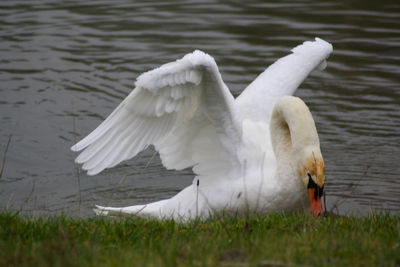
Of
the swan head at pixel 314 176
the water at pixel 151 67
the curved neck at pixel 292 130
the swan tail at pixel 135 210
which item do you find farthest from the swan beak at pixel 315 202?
the swan tail at pixel 135 210

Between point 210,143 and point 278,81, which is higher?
point 278,81

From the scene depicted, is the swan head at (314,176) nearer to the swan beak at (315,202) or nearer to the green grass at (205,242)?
the swan beak at (315,202)

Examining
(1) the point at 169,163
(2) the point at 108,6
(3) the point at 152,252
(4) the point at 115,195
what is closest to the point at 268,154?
(1) the point at 169,163

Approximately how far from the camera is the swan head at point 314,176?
618 centimetres

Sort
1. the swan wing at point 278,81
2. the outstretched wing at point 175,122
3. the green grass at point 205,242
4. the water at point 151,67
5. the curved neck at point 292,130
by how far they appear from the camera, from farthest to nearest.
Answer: the water at point 151,67, the swan wing at point 278,81, the curved neck at point 292,130, the outstretched wing at point 175,122, the green grass at point 205,242

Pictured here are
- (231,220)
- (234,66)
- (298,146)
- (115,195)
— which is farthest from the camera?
(234,66)

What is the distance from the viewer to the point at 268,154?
23.2 ft

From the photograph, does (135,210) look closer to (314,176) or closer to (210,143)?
(210,143)

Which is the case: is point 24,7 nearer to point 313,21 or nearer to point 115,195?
point 313,21

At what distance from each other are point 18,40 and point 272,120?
8894 mm

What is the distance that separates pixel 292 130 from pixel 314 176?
0.51 metres

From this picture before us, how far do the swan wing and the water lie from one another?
1229mm

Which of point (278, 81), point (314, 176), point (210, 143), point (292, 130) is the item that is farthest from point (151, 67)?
point (314, 176)

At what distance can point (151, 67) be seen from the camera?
12.8 m
